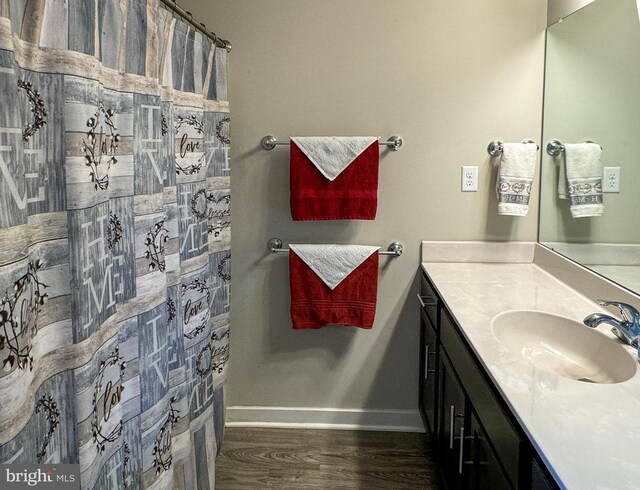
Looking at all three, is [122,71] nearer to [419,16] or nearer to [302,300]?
[302,300]

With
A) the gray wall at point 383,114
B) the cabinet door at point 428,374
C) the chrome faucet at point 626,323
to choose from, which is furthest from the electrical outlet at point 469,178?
the chrome faucet at point 626,323

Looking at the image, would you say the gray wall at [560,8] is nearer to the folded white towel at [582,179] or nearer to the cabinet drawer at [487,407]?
the folded white towel at [582,179]

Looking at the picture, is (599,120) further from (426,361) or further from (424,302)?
(426,361)

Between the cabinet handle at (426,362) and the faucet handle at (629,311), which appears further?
the cabinet handle at (426,362)

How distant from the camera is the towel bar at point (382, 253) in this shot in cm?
230

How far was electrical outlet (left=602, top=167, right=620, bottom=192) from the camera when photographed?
166 centimetres

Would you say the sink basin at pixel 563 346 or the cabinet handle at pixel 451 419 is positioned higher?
the sink basin at pixel 563 346

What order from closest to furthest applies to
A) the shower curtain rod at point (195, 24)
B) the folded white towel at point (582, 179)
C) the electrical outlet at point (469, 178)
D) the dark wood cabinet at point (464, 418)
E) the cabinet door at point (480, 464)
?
the dark wood cabinet at point (464, 418) → the cabinet door at point (480, 464) → the shower curtain rod at point (195, 24) → the folded white towel at point (582, 179) → the electrical outlet at point (469, 178)

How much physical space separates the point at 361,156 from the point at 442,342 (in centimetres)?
88

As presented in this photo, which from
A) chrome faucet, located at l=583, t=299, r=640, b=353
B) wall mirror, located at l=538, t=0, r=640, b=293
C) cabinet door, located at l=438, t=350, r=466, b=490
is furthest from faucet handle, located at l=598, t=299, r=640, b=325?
cabinet door, located at l=438, t=350, r=466, b=490

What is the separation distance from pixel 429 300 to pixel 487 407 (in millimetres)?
886

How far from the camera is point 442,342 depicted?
183 cm

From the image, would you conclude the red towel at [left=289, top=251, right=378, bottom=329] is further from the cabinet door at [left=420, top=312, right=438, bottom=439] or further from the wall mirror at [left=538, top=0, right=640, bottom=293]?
the wall mirror at [left=538, top=0, right=640, bottom=293]

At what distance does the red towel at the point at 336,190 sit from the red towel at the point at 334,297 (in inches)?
8.7
